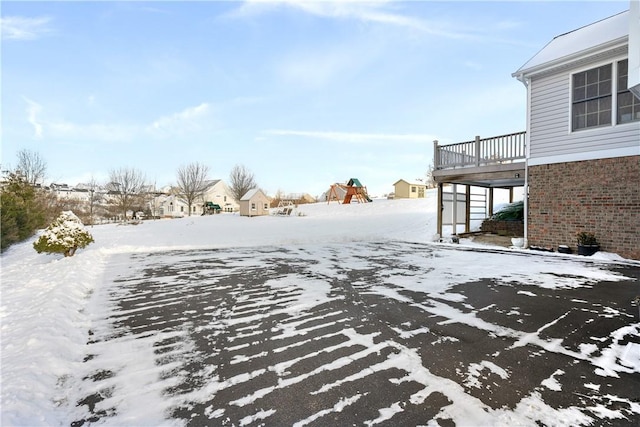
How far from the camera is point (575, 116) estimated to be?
8.16 m

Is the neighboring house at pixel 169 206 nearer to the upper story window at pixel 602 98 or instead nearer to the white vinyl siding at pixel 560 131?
the white vinyl siding at pixel 560 131

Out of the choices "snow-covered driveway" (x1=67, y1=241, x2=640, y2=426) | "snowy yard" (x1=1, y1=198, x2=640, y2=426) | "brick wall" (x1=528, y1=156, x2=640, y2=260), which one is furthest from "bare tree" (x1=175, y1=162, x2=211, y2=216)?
"brick wall" (x1=528, y1=156, x2=640, y2=260)

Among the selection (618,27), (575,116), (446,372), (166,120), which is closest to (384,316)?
(446,372)

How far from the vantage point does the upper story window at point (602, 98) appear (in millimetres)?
7258

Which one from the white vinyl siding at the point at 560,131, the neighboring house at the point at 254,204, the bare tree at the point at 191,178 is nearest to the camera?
the white vinyl siding at the point at 560,131

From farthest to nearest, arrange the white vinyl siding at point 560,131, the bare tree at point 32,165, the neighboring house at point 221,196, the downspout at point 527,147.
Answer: the neighboring house at point 221,196 → the bare tree at point 32,165 → the downspout at point 527,147 → the white vinyl siding at point 560,131

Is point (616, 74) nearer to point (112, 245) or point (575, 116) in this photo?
point (575, 116)

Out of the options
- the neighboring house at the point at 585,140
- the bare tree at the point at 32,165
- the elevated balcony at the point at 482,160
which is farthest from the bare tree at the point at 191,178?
the neighboring house at the point at 585,140

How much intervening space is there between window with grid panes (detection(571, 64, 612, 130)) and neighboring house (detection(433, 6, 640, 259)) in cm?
2

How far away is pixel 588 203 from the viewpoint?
7.83 metres

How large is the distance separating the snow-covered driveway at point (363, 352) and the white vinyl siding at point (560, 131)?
13.2 ft

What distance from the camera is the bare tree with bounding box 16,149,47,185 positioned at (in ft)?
73.1

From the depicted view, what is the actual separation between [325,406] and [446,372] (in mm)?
1065

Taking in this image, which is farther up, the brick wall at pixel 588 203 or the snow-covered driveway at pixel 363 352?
the brick wall at pixel 588 203
